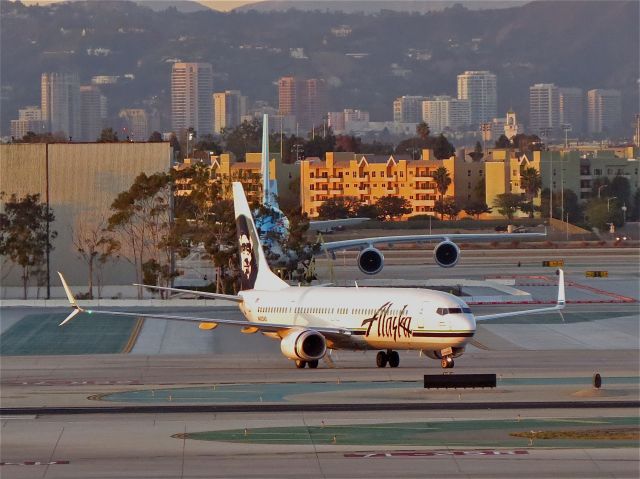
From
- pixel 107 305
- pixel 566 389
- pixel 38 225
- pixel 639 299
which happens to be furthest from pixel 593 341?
pixel 38 225

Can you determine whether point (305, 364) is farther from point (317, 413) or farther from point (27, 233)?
point (27, 233)

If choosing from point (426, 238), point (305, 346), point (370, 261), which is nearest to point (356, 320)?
point (305, 346)

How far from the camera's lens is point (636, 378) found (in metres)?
47.1

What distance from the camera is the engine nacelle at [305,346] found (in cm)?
4950

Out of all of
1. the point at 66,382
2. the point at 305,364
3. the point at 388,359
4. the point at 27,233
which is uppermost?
the point at 27,233

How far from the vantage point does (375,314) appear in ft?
162

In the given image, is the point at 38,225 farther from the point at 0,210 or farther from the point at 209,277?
the point at 209,277

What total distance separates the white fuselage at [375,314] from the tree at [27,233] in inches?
1670

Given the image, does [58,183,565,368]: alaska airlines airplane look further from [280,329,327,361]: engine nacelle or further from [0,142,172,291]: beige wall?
[0,142,172,291]: beige wall

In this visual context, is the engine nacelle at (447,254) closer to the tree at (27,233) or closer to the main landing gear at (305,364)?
the tree at (27,233)

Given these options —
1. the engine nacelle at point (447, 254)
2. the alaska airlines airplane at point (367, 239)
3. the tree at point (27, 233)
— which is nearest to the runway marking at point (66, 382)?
the alaska airlines airplane at point (367, 239)

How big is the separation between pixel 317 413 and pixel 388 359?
12978 mm

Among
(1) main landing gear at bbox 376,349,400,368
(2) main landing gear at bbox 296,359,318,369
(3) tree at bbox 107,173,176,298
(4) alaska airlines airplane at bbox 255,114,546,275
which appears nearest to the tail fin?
(2) main landing gear at bbox 296,359,318,369

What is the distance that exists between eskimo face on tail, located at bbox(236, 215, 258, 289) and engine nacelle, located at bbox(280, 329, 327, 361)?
605 cm
